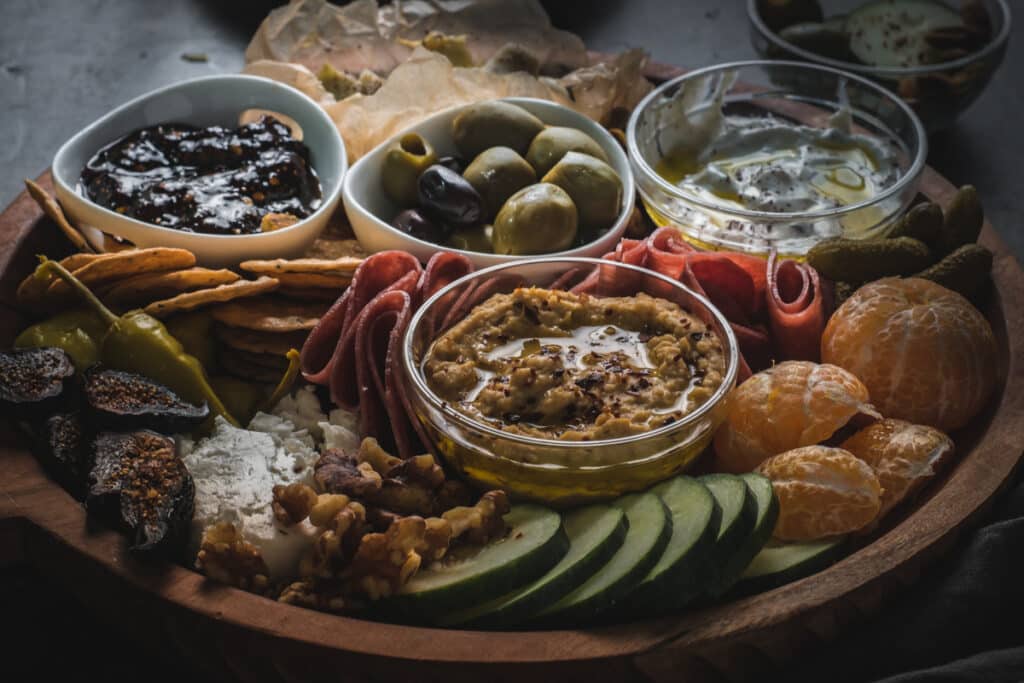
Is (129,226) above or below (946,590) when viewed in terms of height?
above

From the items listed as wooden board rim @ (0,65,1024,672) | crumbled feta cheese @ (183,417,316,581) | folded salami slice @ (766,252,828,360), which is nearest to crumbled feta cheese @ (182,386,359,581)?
crumbled feta cheese @ (183,417,316,581)

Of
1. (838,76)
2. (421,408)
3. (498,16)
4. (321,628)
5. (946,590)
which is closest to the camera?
(321,628)

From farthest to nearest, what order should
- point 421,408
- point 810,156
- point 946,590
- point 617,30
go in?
point 617,30 → point 810,156 → point 421,408 → point 946,590

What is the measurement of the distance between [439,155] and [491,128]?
18cm

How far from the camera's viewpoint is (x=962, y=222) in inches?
99.9

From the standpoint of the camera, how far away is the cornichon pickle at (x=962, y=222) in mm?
2533

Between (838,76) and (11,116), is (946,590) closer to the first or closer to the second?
(838,76)

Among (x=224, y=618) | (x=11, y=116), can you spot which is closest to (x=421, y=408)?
(x=224, y=618)

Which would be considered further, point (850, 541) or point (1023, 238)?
point (1023, 238)

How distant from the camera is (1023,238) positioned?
10.7 feet

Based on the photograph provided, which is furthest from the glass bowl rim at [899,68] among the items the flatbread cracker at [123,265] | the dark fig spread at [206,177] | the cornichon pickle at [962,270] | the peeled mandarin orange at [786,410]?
the flatbread cracker at [123,265]

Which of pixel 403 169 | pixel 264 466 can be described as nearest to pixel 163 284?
pixel 264 466

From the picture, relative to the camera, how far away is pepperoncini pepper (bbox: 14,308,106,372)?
89.8 inches

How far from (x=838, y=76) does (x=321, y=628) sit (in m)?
2.16
